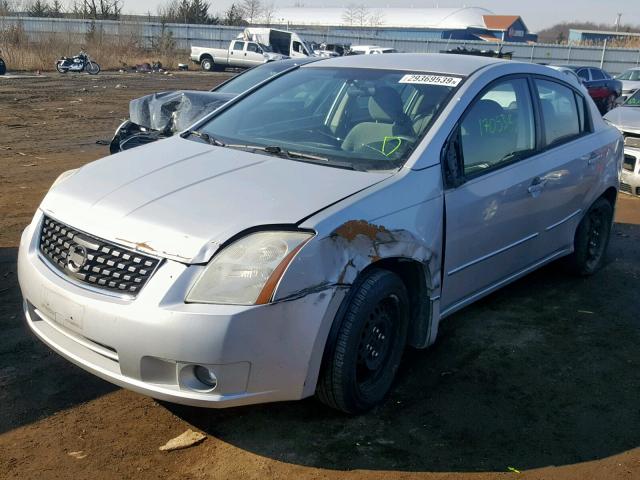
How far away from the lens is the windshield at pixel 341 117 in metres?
3.79

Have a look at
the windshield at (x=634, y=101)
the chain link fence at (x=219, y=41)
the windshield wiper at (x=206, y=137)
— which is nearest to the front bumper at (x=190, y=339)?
the windshield wiper at (x=206, y=137)

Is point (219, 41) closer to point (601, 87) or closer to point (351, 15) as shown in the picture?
point (601, 87)

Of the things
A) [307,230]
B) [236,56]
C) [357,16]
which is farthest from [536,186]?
[357,16]

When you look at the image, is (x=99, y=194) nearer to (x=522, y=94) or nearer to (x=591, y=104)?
(x=522, y=94)

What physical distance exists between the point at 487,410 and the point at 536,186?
162 centimetres

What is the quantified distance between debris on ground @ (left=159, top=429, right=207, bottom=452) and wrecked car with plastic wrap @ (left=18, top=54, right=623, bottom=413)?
0.38m

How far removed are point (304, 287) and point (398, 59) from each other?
228 cm

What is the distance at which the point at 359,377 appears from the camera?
341 cm

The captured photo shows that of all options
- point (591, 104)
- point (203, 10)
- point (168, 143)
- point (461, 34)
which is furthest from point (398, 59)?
point (461, 34)

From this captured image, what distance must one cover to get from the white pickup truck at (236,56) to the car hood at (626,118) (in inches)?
978

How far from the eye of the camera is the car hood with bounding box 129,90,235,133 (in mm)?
7730

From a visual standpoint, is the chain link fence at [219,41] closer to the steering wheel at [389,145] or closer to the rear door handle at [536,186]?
the rear door handle at [536,186]

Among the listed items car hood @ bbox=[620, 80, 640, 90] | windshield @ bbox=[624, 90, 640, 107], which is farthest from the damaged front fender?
car hood @ bbox=[620, 80, 640, 90]

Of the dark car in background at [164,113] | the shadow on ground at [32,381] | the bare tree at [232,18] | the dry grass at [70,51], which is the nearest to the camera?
the shadow on ground at [32,381]
